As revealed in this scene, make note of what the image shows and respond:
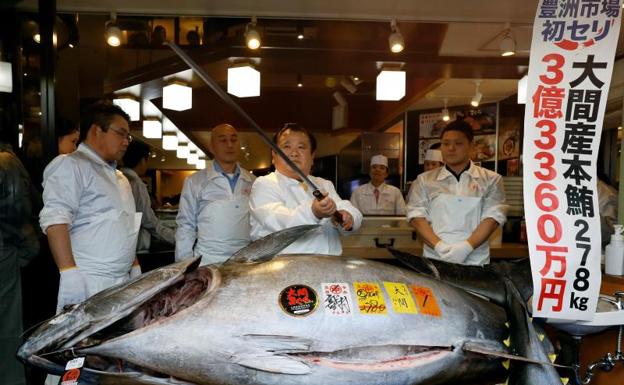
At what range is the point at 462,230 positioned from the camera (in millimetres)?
2930

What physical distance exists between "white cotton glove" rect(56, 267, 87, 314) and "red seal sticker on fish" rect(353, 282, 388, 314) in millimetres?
1422

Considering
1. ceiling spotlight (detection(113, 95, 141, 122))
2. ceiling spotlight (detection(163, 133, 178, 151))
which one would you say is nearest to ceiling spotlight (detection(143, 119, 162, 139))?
ceiling spotlight (detection(113, 95, 141, 122))

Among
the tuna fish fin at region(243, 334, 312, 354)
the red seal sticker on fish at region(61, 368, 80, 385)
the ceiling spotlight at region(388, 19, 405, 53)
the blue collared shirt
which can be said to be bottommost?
the red seal sticker on fish at region(61, 368, 80, 385)

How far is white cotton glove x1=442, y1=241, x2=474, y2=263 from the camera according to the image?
2754 mm

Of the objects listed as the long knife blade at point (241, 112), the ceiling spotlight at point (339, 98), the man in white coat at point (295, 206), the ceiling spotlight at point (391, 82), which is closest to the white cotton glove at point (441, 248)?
the man in white coat at point (295, 206)

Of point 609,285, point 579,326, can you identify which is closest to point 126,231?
point 579,326

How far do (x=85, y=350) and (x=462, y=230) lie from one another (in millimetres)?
2313

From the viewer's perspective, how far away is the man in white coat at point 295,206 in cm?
217

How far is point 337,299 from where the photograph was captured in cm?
153

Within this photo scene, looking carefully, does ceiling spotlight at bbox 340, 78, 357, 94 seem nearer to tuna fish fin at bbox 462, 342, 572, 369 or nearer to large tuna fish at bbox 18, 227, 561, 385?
large tuna fish at bbox 18, 227, 561, 385

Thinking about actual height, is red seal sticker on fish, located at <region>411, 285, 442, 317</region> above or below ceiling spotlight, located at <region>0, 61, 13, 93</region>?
below

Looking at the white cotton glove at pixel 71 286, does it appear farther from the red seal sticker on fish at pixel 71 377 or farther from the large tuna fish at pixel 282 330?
the red seal sticker on fish at pixel 71 377

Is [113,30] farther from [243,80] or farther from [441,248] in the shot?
[441,248]

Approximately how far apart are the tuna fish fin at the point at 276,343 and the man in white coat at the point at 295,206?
Result: 774 millimetres
